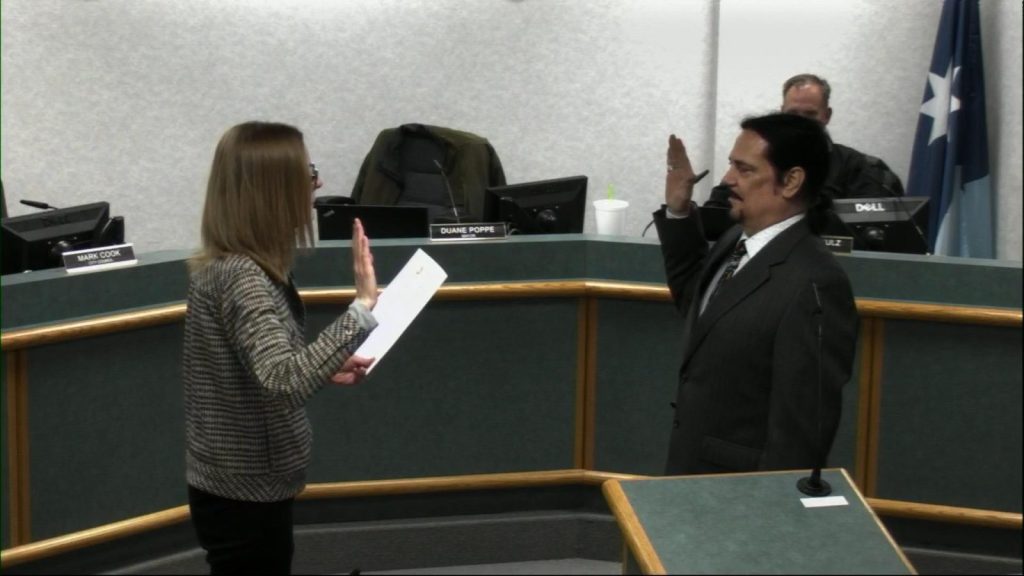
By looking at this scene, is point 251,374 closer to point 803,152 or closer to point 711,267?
point 711,267

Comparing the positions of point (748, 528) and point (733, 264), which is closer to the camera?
point (748, 528)

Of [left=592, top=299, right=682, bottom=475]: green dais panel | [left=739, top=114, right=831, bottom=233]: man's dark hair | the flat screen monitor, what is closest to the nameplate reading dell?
the flat screen monitor

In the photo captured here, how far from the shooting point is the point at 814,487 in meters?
1.84

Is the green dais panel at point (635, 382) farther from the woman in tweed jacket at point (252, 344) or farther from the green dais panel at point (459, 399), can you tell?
the woman in tweed jacket at point (252, 344)

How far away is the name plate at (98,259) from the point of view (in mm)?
3301

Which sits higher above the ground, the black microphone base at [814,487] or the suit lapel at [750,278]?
the suit lapel at [750,278]

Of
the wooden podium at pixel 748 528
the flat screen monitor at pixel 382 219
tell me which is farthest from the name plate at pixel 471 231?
the wooden podium at pixel 748 528

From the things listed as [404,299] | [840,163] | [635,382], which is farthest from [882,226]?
[404,299]

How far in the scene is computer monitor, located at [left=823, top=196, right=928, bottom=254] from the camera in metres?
3.62

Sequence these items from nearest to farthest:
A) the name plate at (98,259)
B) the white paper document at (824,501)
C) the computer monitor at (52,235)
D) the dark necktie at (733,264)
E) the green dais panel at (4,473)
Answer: the white paper document at (824,501) < the dark necktie at (733,264) < the green dais panel at (4,473) < the name plate at (98,259) < the computer monitor at (52,235)

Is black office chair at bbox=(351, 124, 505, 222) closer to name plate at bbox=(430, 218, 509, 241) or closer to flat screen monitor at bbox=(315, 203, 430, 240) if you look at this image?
flat screen monitor at bbox=(315, 203, 430, 240)

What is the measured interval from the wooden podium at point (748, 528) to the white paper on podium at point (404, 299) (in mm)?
827

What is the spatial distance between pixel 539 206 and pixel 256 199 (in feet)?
5.70

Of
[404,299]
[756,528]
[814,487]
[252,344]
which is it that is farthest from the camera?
[404,299]
